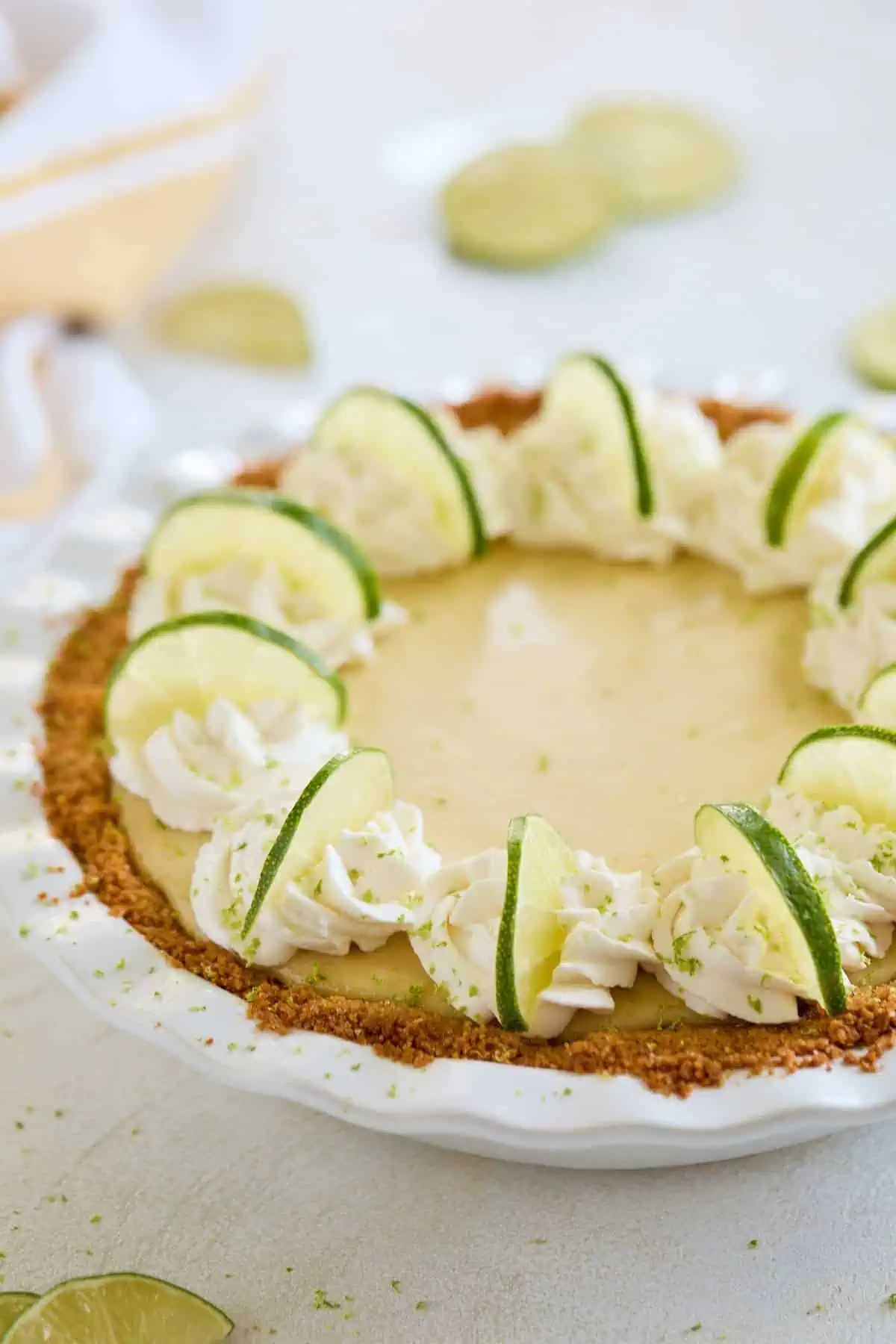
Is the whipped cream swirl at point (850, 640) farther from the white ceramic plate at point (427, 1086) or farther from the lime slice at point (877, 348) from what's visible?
the lime slice at point (877, 348)

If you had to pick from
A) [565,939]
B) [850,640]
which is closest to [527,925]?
[565,939]

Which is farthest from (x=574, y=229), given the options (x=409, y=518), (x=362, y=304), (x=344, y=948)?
(x=344, y=948)

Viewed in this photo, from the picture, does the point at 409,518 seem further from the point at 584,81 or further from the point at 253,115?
the point at 584,81

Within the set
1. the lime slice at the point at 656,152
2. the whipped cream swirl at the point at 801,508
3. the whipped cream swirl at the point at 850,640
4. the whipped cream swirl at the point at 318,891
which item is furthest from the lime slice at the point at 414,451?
the lime slice at the point at 656,152

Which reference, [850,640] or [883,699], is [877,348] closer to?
[850,640]

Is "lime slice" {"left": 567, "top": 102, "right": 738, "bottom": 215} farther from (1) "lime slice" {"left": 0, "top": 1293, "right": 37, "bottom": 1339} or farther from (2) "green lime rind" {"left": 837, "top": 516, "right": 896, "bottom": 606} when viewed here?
(1) "lime slice" {"left": 0, "top": 1293, "right": 37, "bottom": 1339}

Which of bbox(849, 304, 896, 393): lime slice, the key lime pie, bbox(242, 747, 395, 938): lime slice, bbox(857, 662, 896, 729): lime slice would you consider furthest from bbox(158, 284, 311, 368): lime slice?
bbox(857, 662, 896, 729): lime slice
